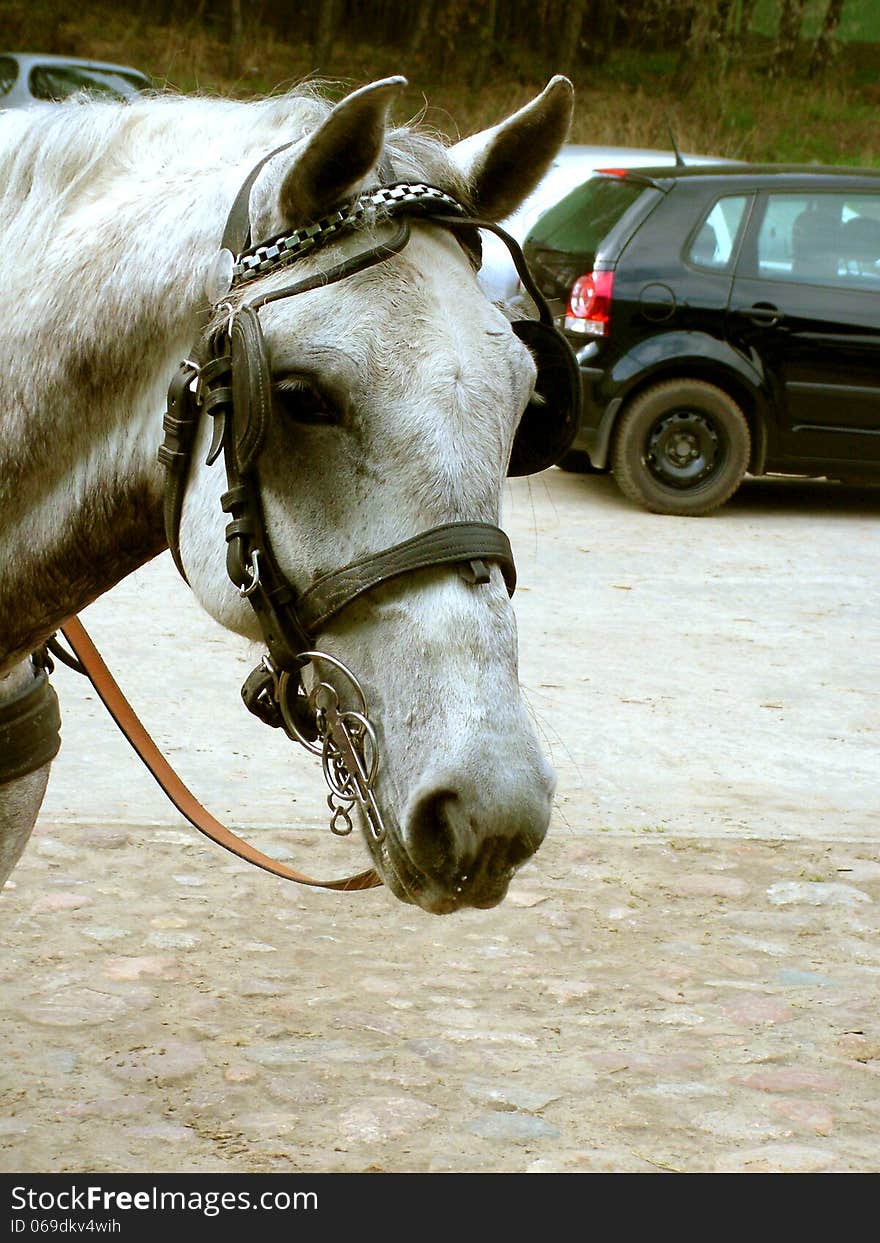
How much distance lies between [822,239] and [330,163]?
9.04m

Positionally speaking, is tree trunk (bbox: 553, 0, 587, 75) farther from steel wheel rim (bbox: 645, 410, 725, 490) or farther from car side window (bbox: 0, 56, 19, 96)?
steel wheel rim (bbox: 645, 410, 725, 490)

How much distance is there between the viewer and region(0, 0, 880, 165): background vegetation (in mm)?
29156

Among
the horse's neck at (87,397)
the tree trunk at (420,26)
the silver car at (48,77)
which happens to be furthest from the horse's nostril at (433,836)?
the tree trunk at (420,26)

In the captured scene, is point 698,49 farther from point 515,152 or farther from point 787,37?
point 515,152

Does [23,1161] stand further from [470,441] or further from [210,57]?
[210,57]

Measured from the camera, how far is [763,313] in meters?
10.3

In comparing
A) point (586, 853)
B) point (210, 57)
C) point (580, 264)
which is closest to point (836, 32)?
point (210, 57)

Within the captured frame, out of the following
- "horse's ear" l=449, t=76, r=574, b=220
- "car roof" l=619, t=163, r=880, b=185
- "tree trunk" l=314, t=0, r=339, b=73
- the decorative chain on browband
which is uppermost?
"horse's ear" l=449, t=76, r=574, b=220

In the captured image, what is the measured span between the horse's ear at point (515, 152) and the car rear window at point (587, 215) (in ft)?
27.0

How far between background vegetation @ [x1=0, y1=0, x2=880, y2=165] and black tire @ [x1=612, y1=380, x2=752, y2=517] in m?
18.2

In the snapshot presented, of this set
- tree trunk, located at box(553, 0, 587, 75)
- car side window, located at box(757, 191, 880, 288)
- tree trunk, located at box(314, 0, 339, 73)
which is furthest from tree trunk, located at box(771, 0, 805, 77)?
car side window, located at box(757, 191, 880, 288)

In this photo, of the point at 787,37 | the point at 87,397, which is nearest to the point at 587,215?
the point at 87,397

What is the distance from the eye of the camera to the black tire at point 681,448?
34.0 ft

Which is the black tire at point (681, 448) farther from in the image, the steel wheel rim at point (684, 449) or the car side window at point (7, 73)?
the car side window at point (7, 73)
